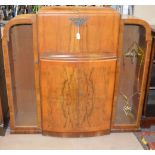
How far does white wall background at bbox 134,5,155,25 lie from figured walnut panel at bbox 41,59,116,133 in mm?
590

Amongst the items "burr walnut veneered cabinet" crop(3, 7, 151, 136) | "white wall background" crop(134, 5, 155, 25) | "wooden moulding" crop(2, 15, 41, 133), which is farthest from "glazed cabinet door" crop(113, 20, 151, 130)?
"wooden moulding" crop(2, 15, 41, 133)

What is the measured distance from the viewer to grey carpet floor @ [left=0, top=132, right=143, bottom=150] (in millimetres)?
1895

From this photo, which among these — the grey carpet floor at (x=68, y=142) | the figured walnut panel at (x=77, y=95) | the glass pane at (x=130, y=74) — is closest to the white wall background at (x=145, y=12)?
the glass pane at (x=130, y=74)

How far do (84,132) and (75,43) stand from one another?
76 cm

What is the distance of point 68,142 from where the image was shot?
1.95 metres

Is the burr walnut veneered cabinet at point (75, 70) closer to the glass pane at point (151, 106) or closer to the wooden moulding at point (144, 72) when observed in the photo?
the wooden moulding at point (144, 72)

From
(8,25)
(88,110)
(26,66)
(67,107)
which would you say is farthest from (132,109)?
(8,25)

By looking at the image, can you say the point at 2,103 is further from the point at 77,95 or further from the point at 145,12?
the point at 145,12

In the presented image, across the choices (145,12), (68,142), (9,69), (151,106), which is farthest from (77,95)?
(145,12)

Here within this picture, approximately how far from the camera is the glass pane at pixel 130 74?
1833 millimetres

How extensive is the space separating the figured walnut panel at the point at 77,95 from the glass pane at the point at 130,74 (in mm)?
174

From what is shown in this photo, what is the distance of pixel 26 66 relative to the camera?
6.20 feet

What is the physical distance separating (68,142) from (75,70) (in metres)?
0.61

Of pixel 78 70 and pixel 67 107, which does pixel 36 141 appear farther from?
pixel 78 70
